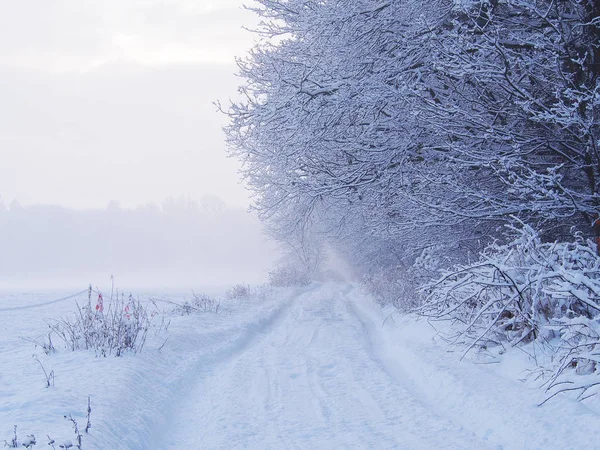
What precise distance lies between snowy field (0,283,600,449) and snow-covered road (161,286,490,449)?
2 centimetres

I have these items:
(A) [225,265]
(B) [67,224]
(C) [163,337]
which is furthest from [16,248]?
(C) [163,337]

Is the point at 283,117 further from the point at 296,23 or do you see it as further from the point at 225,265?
the point at 225,265

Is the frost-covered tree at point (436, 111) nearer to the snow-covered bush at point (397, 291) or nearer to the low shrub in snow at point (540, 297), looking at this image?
the low shrub in snow at point (540, 297)

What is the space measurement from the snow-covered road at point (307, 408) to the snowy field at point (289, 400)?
16 millimetres

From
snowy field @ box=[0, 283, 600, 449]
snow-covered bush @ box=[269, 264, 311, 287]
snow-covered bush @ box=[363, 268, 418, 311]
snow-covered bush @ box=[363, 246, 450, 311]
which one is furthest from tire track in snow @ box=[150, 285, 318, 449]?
snow-covered bush @ box=[269, 264, 311, 287]

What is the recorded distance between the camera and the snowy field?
143 inches

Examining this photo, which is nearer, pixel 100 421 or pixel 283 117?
pixel 100 421


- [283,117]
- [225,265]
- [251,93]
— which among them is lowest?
[225,265]

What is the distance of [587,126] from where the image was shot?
201 inches

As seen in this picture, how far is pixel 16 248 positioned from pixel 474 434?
3987 inches

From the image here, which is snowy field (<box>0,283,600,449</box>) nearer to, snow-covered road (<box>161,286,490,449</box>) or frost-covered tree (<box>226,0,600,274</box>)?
snow-covered road (<box>161,286,490,449</box>)

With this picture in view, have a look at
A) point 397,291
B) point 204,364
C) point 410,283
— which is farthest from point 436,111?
point 397,291

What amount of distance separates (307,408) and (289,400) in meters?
0.38

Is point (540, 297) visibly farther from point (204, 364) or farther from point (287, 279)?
A: point (287, 279)
